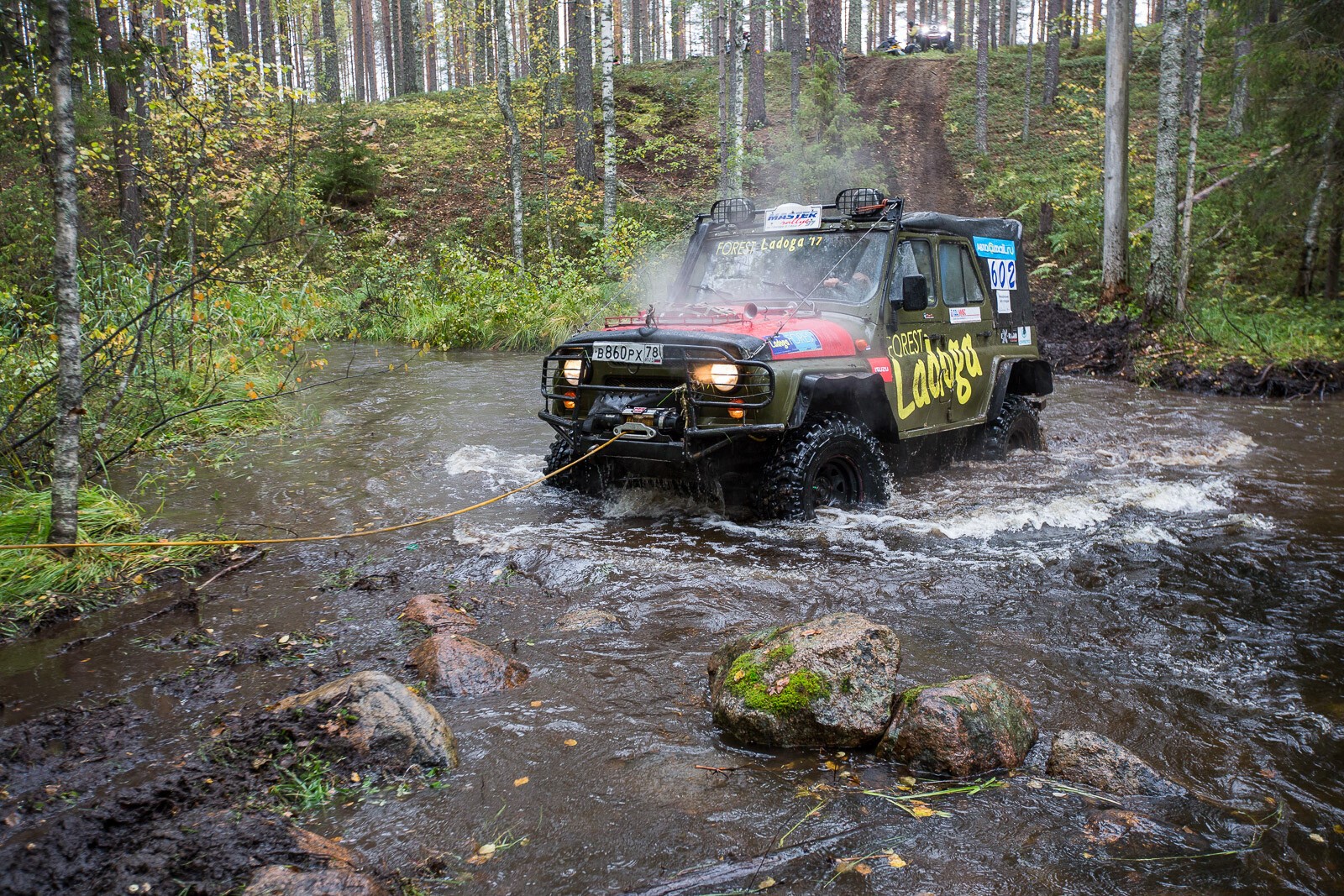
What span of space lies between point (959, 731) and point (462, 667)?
80.8 inches

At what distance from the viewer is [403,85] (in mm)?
39875

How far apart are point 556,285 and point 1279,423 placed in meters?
11.5

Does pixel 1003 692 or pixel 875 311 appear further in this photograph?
pixel 875 311

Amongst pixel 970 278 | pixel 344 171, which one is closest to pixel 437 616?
pixel 970 278

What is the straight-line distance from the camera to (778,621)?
4652 millimetres

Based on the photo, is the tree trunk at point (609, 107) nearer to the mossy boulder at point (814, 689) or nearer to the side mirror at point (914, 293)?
the side mirror at point (914, 293)

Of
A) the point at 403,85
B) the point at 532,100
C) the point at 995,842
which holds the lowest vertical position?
the point at 995,842

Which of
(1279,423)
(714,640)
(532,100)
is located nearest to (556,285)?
(532,100)

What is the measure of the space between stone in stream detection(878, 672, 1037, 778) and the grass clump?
4090 millimetres

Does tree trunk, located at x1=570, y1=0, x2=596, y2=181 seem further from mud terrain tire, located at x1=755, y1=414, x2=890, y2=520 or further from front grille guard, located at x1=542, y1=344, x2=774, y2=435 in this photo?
mud terrain tire, located at x1=755, y1=414, x2=890, y2=520

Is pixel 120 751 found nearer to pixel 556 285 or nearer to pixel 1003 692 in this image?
pixel 1003 692

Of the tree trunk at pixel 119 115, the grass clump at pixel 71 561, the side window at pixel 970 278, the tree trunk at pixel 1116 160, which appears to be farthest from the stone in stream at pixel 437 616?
the tree trunk at pixel 1116 160

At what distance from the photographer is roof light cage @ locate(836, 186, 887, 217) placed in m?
6.84

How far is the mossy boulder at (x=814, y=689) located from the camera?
3348 mm
